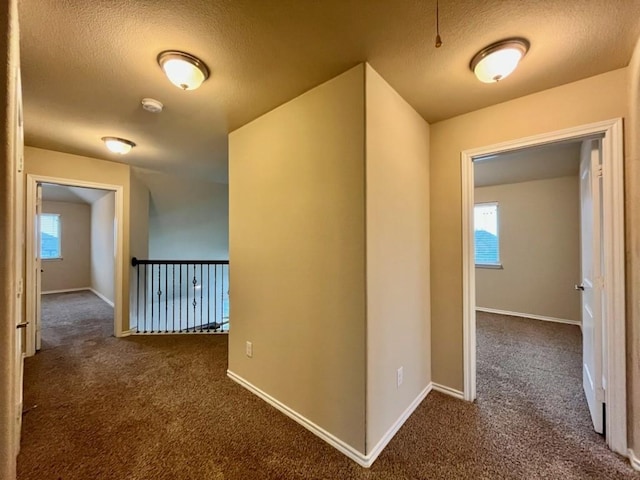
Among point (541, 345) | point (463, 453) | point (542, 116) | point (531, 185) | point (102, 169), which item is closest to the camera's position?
point (463, 453)

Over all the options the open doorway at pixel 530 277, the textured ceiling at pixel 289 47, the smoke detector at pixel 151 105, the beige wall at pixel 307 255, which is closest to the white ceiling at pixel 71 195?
the textured ceiling at pixel 289 47

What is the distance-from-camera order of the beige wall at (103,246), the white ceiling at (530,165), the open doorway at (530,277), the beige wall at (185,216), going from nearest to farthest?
the open doorway at (530,277) → the white ceiling at (530,165) → the beige wall at (185,216) → the beige wall at (103,246)

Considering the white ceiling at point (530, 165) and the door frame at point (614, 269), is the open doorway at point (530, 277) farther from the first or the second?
the door frame at point (614, 269)

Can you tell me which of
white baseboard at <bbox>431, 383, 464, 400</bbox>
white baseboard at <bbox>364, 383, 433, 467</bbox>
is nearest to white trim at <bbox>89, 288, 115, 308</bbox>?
white baseboard at <bbox>364, 383, 433, 467</bbox>

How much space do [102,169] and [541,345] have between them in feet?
19.9

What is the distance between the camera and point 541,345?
341cm

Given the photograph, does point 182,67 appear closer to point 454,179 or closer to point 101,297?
point 454,179

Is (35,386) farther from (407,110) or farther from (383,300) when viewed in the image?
(407,110)

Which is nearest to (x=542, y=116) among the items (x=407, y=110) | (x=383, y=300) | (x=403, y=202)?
(x=407, y=110)

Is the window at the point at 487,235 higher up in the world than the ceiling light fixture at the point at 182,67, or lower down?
lower down

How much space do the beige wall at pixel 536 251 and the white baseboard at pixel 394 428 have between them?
3.38 meters

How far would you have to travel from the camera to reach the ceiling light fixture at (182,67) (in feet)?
5.14

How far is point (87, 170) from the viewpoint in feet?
11.6

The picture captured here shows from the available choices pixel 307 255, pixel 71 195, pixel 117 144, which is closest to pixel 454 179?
pixel 307 255
